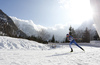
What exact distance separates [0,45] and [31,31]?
169 m

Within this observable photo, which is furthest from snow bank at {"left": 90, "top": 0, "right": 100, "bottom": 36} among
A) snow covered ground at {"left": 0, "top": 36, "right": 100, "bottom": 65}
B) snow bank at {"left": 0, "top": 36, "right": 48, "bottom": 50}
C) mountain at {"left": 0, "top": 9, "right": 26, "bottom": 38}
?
mountain at {"left": 0, "top": 9, "right": 26, "bottom": 38}

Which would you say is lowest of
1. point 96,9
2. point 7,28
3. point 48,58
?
point 48,58

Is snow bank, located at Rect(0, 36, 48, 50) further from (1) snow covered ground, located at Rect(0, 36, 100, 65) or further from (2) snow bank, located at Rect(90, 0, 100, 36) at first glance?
(2) snow bank, located at Rect(90, 0, 100, 36)

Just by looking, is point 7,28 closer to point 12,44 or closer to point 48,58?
point 12,44

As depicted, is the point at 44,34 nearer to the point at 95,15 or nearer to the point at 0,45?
the point at 0,45

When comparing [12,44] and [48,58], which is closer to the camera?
[48,58]

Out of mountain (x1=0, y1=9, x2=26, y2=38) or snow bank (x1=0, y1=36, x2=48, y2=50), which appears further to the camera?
mountain (x1=0, y1=9, x2=26, y2=38)

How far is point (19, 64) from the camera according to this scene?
8.57 feet

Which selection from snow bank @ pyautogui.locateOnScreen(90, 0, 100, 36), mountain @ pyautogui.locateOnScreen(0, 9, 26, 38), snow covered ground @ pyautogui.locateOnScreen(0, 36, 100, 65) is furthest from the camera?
mountain @ pyautogui.locateOnScreen(0, 9, 26, 38)

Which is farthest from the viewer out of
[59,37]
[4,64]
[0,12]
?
[59,37]

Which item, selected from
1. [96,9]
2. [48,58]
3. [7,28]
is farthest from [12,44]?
[7,28]

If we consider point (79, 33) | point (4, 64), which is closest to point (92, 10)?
point (4, 64)

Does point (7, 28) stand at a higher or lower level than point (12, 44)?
higher

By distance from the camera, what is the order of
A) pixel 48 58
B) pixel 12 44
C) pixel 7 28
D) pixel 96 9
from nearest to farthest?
pixel 96 9 → pixel 48 58 → pixel 12 44 → pixel 7 28
